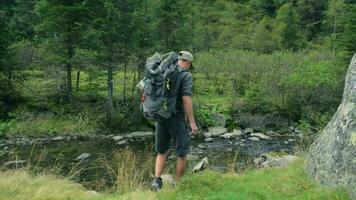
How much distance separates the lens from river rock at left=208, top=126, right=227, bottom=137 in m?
19.6

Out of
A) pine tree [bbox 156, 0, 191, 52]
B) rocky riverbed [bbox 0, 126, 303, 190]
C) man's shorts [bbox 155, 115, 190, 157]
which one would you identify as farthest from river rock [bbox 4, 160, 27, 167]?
pine tree [bbox 156, 0, 191, 52]

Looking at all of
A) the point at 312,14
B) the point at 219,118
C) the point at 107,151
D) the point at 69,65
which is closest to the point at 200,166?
the point at 107,151

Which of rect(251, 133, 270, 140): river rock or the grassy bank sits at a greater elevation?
the grassy bank

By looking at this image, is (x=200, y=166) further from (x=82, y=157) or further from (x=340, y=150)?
(x=82, y=157)

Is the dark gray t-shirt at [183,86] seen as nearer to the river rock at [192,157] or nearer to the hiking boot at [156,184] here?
the hiking boot at [156,184]

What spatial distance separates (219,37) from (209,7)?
9380 millimetres

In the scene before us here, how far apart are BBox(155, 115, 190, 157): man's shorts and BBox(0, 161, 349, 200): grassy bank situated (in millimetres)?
518

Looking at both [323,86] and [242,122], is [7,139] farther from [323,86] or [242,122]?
[323,86]

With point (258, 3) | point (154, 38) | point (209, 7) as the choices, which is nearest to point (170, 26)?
point (154, 38)

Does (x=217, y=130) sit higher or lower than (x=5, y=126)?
lower

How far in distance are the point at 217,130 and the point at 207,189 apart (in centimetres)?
1387

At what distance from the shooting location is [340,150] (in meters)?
6.08

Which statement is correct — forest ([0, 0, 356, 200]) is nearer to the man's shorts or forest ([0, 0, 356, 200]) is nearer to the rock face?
the man's shorts

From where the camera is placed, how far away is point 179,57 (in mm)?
6785
